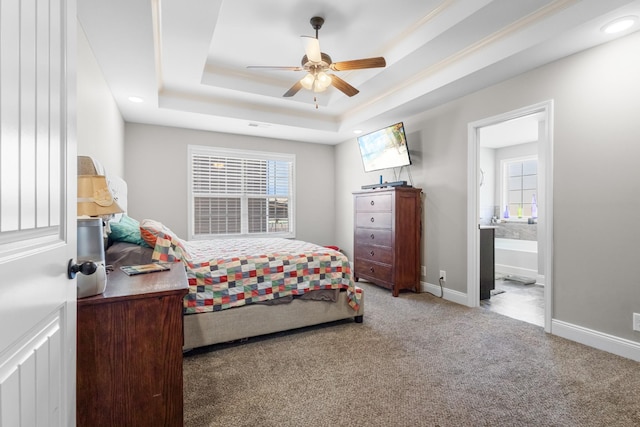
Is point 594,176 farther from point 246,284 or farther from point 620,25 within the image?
point 246,284

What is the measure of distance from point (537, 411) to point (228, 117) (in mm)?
4224

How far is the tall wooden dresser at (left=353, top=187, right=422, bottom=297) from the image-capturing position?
3.71 metres

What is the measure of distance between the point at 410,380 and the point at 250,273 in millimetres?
1380

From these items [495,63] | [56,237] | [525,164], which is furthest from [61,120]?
[525,164]

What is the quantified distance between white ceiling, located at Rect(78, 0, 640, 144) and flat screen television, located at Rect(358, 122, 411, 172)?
25 cm

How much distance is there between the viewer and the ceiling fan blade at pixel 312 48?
7.80ft

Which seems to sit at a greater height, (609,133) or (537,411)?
(609,133)

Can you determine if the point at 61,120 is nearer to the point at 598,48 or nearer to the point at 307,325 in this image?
the point at 307,325

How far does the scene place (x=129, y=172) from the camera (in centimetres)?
435

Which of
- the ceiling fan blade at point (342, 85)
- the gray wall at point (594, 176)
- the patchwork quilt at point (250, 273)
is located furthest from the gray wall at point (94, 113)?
the gray wall at point (594, 176)

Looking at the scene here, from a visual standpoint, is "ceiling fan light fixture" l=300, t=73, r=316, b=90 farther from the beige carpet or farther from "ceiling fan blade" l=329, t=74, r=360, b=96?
the beige carpet

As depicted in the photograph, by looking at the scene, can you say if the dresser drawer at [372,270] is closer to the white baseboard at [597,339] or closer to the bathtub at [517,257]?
the white baseboard at [597,339]

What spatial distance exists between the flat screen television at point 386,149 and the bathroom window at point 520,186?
135 inches

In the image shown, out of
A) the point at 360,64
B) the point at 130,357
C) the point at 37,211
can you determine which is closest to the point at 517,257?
the point at 360,64
